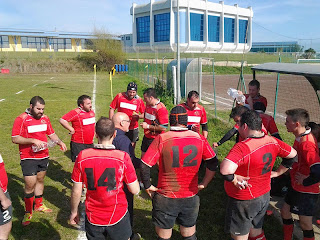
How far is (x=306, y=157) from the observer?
11.0ft

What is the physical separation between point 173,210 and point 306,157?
6.21 feet

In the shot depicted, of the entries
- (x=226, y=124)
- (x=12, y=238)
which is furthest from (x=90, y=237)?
(x=226, y=124)

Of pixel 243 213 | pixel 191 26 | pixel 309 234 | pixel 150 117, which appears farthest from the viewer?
pixel 191 26

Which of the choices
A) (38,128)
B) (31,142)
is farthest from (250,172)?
(38,128)

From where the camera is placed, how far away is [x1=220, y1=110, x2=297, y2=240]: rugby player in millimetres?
2926

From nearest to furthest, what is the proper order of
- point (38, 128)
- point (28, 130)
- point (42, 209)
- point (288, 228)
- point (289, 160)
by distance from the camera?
point (289, 160)
point (288, 228)
point (28, 130)
point (38, 128)
point (42, 209)

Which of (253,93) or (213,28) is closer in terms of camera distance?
(253,93)

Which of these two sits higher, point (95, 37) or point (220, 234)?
point (95, 37)

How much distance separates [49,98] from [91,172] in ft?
53.4

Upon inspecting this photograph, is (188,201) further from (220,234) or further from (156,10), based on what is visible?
(156,10)

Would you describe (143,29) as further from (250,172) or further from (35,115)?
(250,172)

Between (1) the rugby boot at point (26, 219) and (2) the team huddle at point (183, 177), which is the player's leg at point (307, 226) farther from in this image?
(1) the rugby boot at point (26, 219)

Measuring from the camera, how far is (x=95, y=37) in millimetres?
47188

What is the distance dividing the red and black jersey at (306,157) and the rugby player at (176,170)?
4.04ft
